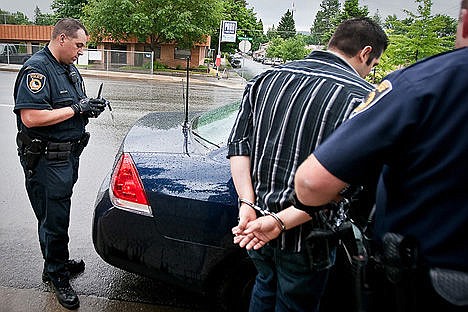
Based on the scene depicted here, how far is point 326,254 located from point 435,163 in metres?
0.73

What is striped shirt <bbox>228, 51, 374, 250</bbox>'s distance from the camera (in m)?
1.60

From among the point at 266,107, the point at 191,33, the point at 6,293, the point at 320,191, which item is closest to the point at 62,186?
the point at 6,293

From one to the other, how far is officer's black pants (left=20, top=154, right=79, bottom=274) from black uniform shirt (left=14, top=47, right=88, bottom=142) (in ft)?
0.55

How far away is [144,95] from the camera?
14.2 meters

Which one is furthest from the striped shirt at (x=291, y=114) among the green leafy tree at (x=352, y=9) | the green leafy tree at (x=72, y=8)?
the green leafy tree at (x=72, y=8)

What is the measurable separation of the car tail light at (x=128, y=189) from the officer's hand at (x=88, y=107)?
0.44 meters

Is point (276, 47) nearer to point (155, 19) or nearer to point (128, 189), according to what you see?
point (155, 19)

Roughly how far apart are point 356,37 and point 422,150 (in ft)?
2.61

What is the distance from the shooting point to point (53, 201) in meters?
2.67

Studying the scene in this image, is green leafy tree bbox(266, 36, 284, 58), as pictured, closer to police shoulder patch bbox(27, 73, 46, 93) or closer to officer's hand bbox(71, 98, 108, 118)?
officer's hand bbox(71, 98, 108, 118)

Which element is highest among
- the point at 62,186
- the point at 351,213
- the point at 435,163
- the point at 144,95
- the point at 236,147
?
the point at 435,163

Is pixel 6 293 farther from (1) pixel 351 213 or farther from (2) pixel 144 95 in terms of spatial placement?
(2) pixel 144 95

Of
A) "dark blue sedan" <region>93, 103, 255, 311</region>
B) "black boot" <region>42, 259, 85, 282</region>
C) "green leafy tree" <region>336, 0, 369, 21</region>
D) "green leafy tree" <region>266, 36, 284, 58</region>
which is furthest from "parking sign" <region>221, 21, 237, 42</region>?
"dark blue sedan" <region>93, 103, 255, 311</region>

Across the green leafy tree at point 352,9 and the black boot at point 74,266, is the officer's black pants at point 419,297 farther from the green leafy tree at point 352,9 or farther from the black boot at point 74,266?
the green leafy tree at point 352,9
